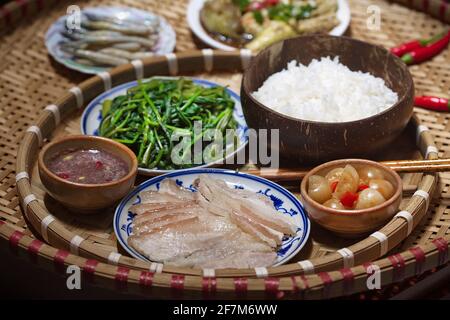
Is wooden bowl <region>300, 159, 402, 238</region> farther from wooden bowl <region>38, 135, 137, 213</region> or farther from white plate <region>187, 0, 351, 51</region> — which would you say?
white plate <region>187, 0, 351, 51</region>

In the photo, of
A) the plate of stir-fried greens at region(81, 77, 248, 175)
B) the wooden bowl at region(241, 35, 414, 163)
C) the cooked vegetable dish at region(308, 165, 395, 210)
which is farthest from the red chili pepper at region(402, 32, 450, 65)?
the cooked vegetable dish at region(308, 165, 395, 210)

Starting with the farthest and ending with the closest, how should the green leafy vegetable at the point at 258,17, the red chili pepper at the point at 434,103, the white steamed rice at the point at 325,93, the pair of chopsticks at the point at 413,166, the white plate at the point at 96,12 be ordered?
the green leafy vegetable at the point at 258,17, the white plate at the point at 96,12, the red chili pepper at the point at 434,103, the white steamed rice at the point at 325,93, the pair of chopsticks at the point at 413,166

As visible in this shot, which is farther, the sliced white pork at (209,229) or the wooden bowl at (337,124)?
the wooden bowl at (337,124)

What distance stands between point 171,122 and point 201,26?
1365mm

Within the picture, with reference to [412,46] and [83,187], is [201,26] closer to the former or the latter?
[412,46]

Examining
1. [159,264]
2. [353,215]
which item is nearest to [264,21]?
[353,215]

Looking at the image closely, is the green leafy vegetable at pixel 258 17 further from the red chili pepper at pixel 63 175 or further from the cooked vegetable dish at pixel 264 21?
the red chili pepper at pixel 63 175

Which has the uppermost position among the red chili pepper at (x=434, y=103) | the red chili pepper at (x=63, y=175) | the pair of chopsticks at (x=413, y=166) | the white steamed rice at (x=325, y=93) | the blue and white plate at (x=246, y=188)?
the white steamed rice at (x=325, y=93)

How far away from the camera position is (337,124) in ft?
10.2

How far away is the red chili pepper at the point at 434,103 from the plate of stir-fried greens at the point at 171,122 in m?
1.06

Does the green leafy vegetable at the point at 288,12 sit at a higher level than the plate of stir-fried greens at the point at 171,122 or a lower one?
higher

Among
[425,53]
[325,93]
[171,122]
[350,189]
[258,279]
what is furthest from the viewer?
[425,53]

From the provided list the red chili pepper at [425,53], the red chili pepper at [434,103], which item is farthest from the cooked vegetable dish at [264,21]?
the red chili pepper at [434,103]

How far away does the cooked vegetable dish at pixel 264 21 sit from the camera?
4.59m
